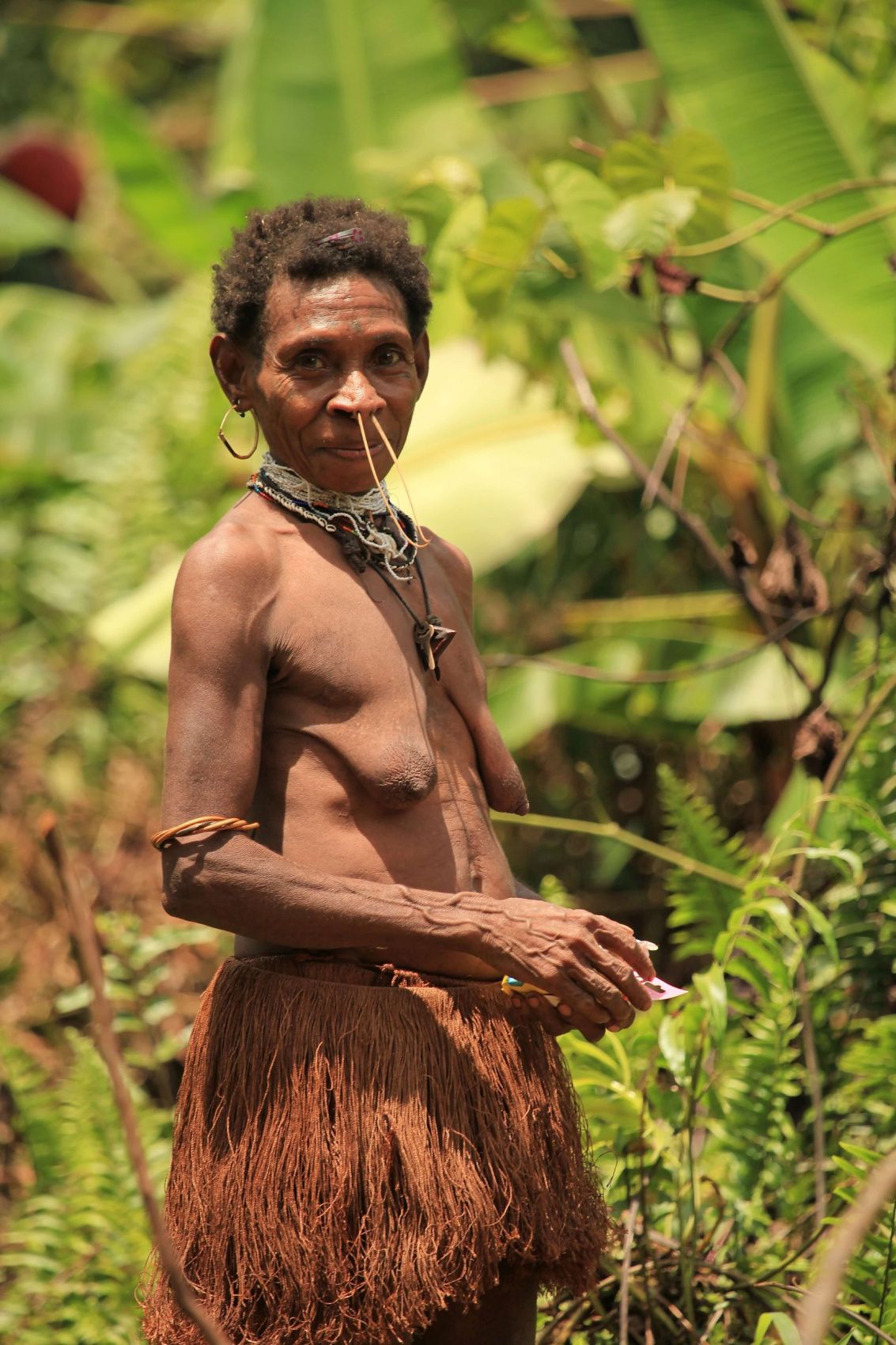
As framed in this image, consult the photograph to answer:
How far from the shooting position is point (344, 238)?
6.92 feet

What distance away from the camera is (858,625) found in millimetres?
4863

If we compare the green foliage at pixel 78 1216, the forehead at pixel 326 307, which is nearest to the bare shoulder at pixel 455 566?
the forehead at pixel 326 307

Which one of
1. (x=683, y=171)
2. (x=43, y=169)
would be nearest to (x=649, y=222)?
(x=683, y=171)

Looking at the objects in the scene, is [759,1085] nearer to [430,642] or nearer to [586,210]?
[430,642]

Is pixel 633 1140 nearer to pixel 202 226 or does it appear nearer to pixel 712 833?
pixel 712 833

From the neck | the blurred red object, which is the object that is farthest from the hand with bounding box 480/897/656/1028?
the blurred red object

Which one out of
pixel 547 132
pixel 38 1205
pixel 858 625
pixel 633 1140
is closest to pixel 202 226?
pixel 547 132

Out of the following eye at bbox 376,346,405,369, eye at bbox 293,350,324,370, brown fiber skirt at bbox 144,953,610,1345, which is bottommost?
brown fiber skirt at bbox 144,953,610,1345

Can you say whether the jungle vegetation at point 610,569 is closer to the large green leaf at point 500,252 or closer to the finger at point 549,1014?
the large green leaf at point 500,252

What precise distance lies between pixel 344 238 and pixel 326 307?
11 cm

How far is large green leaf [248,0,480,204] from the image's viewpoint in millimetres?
5574

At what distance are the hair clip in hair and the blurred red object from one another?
283 inches

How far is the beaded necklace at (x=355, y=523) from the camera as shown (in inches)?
85.7

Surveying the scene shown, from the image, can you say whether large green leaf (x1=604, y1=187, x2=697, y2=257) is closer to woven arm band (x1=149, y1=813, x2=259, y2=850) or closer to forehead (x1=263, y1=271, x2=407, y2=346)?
forehead (x1=263, y1=271, x2=407, y2=346)
